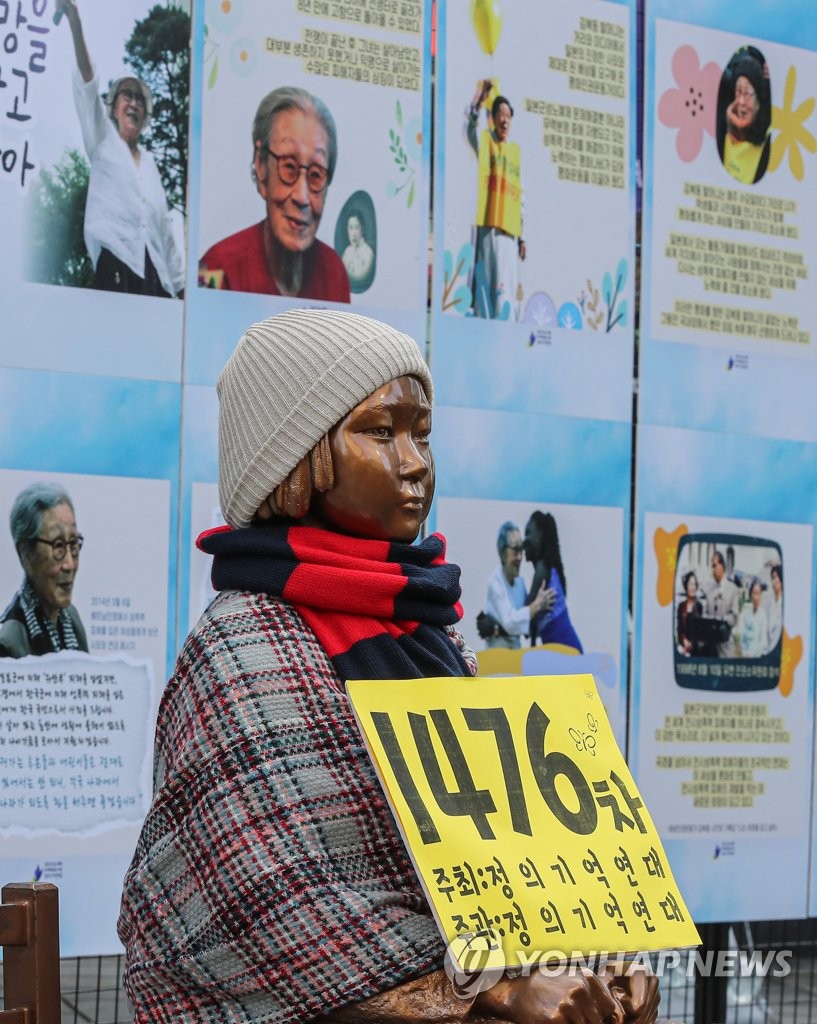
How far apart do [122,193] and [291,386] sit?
1751 mm

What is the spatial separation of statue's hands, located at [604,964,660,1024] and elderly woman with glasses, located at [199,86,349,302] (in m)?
2.31

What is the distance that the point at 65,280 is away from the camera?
3.42 m

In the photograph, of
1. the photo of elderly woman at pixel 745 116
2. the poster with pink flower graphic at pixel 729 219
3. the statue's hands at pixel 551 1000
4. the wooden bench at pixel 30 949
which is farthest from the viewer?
the photo of elderly woman at pixel 745 116

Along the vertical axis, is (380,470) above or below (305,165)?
below

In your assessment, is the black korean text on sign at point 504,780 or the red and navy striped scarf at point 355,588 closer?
the black korean text on sign at point 504,780

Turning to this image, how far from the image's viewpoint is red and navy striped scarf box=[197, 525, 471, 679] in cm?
185

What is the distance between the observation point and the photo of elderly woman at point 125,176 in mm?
3416

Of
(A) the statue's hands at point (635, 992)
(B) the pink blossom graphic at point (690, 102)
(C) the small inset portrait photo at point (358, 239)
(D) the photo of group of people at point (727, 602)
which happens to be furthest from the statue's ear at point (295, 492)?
(B) the pink blossom graphic at point (690, 102)

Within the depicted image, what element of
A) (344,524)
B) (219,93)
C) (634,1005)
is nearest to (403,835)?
(634,1005)

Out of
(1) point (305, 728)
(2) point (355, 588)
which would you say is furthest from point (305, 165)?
(1) point (305, 728)

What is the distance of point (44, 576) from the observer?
3.40m

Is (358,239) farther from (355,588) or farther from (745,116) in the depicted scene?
(355,588)

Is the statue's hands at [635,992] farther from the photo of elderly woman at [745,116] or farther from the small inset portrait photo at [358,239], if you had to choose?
the photo of elderly woman at [745,116]

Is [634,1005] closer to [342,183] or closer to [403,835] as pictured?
[403,835]
